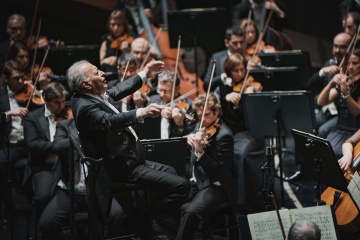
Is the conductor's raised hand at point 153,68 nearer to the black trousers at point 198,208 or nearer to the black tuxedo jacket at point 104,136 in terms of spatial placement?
the black tuxedo jacket at point 104,136

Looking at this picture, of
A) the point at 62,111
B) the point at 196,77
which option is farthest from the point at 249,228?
the point at 196,77

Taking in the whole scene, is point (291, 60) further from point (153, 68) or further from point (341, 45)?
point (153, 68)

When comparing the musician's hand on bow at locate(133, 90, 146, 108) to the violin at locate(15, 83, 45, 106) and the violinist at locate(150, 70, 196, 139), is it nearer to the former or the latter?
the violinist at locate(150, 70, 196, 139)

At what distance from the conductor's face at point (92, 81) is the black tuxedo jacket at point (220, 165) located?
1048mm

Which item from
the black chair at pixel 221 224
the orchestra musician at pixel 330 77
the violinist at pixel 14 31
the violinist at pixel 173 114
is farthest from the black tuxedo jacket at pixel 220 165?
the violinist at pixel 14 31

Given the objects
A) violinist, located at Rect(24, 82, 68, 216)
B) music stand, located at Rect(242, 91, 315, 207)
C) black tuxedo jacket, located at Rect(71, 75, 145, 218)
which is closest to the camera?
black tuxedo jacket, located at Rect(71, 75, 145, 218)

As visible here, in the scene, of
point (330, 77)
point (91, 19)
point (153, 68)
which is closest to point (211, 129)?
point (153, 68)

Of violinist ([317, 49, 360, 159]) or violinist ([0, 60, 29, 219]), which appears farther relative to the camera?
violinist ([0, 60, 29, 219])

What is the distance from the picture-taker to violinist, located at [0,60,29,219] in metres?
6.46

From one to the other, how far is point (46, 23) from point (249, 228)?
6.04 meters

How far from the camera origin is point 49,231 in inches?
210

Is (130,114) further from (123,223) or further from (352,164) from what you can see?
(352,164)

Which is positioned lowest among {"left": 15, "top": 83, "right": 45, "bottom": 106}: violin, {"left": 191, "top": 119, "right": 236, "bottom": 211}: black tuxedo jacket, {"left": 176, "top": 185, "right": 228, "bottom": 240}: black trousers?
{"left": 176, "top": 185, "right": 228, "bottom": 240}: black trousers

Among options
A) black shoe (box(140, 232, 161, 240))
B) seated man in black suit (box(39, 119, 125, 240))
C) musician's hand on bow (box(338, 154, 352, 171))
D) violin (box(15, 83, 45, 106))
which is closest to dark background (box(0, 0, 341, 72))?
violin (box(15, 83, 45, 106))
